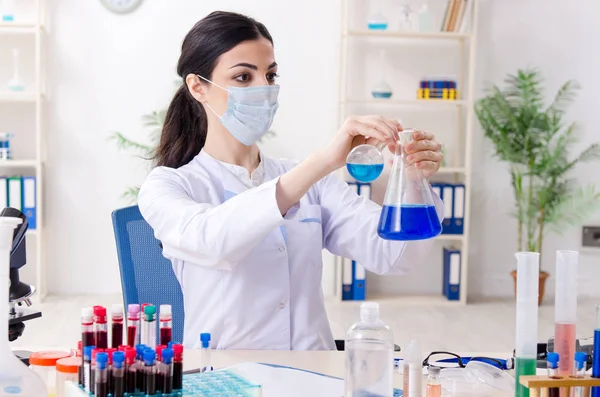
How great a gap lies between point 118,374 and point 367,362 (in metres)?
0.37

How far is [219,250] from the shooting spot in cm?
161

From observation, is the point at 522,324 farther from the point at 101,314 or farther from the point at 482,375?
the point at 101,314

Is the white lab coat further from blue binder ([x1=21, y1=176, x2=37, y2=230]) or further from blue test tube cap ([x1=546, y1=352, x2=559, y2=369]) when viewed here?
blue binder ([x1=21, y1=176, x2=37, y2=230])

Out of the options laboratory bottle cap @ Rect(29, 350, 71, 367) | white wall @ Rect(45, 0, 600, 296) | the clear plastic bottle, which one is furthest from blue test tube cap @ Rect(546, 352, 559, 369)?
white wall @ Rect(45, 0, 600, 296)

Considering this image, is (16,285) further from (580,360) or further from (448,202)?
(448,202)

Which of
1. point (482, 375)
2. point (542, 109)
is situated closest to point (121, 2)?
point (542, 109)

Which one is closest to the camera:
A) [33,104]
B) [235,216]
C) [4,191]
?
[235,216]

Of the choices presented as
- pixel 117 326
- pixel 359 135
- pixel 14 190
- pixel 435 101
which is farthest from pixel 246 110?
pixel 14 190

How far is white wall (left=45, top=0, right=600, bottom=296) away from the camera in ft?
16.0

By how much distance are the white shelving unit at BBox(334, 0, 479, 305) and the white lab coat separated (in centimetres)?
287

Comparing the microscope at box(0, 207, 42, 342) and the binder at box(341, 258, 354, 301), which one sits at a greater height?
the microscope at box(0, 207, 42, 342)

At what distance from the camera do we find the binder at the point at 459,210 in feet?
15.7

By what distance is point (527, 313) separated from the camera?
46.0 inches

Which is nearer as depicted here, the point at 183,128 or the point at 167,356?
the point at 167,356
